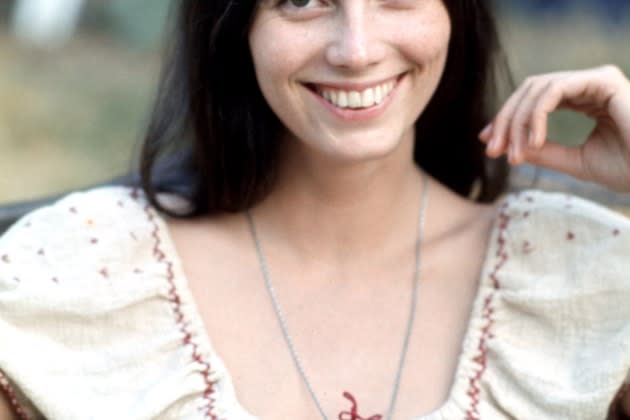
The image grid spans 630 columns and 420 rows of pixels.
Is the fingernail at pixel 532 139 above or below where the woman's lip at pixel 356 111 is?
below

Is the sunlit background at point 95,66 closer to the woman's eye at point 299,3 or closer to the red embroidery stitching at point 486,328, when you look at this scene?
the red embroidery stitching at point 486,328

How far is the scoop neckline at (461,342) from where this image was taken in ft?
6.63

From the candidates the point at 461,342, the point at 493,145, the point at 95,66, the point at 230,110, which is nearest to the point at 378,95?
the point at 493,145

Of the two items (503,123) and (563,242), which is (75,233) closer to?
(503,123)

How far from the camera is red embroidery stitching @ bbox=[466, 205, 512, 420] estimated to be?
6.65 feet

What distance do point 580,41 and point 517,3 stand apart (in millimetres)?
514

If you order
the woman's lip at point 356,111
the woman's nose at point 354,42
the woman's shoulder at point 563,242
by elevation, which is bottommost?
the woman's shoulder at point 563,242

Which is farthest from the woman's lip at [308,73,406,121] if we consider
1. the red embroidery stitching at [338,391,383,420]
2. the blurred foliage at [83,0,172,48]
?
the blurred foliage at [83,0,172,48]

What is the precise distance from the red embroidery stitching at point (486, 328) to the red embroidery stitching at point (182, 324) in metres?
0.46

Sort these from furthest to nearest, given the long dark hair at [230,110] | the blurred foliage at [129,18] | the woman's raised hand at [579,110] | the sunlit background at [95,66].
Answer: the blurred foliage at [129,18] < the sunlit background at [95,66] < the long dark hair at [230,110] < the woman's raised hand at [579,110]

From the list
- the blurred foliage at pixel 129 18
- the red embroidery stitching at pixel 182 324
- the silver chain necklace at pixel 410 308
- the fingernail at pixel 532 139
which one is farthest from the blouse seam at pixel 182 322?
the blurred foliage at pixel 129 18

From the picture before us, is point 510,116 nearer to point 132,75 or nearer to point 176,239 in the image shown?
point 176,239

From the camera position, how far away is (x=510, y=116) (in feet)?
6.92

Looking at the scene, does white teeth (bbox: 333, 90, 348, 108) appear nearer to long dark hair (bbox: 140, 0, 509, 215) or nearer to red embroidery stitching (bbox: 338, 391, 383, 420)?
long dark hair (bbox: 140, 0, 509, 215)
